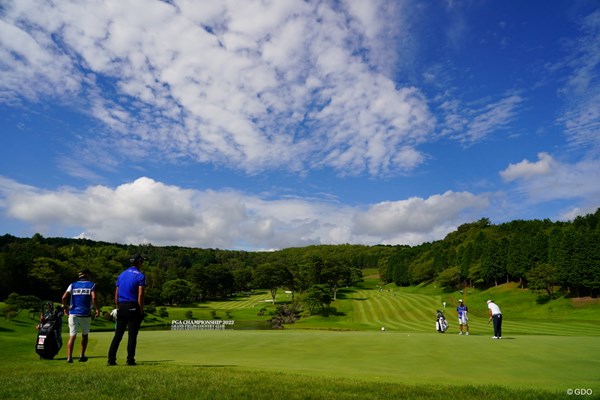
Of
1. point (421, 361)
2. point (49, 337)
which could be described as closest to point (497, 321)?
point (421, 361)

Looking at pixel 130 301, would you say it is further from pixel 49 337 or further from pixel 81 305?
pixel 49 337

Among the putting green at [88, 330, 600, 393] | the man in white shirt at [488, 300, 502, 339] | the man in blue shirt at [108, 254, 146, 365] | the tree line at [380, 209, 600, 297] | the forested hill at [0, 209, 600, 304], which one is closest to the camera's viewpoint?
the putting green at [88, 330, 600, 393]

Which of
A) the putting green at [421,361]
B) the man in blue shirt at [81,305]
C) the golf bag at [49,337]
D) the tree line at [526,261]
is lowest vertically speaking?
the putting green at [421,361]

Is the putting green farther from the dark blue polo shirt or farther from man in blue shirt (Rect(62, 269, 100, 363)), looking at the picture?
the dark blue polo shirt

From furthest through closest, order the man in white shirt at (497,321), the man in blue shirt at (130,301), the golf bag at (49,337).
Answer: the man in white shirt at (497,321) → the golf bag at (49,337) → the man in blue shirt at (130,301)

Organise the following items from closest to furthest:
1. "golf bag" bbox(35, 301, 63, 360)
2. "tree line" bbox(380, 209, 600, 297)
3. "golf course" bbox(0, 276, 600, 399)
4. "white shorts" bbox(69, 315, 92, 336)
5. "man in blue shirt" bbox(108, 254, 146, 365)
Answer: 1. "golf course" bbox(0, 276, 600, 399)
2. "man in blue shirt" bbox(108, 254, 146, 365)
3. "white shorts" bbox(69, 315, 92, 336)
4. "golf bag" bbox(35, 301, 63, 360)
5. "tree line" bbox(380, 209, 600, 297)

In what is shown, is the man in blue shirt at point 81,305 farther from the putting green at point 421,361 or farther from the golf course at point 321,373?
the putting green at point 421,361

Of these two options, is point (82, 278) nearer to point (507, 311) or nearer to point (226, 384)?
point (226, 384)

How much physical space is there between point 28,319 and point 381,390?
67.3 m

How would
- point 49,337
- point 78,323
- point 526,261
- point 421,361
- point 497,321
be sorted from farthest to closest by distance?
point 526,261 → point 497,321 → point 421,361 → point 49,337 → point 78,323

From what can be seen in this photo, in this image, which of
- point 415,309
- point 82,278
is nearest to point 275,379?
point 82,278

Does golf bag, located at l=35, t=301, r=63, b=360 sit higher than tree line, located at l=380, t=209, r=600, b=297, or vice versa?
tree line, located at l=380, t=209, r=600, b=297

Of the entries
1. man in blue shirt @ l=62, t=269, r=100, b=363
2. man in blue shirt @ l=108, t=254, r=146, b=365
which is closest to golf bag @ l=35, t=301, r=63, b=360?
man in blue shirt @ l=62, t=269, r=100, b=363

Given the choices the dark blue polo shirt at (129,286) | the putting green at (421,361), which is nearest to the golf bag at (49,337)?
the putting green at (421,361)
